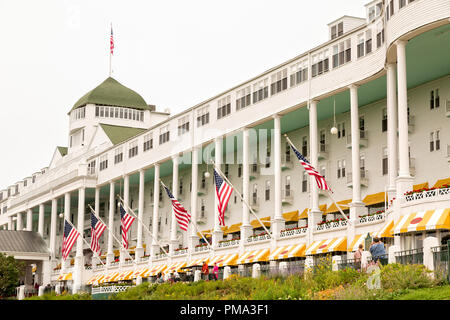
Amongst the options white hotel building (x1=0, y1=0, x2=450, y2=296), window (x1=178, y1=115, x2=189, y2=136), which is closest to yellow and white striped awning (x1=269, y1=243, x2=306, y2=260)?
white hotel building (x1=0, y1=0, x2=450, y2=296)

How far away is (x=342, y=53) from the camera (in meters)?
54.3

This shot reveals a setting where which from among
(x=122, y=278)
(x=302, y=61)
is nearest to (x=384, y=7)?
(x=302, y=61)

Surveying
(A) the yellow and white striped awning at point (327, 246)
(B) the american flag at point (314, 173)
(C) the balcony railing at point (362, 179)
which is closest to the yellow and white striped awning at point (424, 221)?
(B) the american flag at point (314, 173)

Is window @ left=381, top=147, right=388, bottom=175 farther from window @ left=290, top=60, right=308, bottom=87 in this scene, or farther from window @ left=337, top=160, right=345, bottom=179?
window @ left=290, top=60, right=308, bottom=87

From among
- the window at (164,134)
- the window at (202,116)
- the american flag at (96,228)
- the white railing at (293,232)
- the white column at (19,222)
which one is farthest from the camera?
the white column at (19,222)

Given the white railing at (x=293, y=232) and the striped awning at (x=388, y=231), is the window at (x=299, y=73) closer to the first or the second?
the white railing at (x=293, y=232)

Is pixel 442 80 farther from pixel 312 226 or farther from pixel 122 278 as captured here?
pixel 122 278

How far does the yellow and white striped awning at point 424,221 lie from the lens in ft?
123

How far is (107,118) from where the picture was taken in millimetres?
105625

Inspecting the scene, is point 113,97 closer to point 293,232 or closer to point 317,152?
point 317,152

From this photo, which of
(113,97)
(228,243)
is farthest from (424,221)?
(113,97)

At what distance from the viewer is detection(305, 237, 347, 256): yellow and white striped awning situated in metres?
49.6

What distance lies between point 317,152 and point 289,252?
11855 millimetres

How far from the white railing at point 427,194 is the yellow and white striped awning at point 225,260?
22.1m
